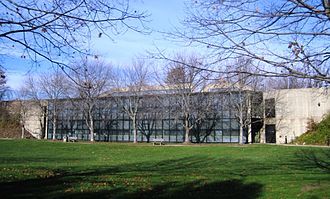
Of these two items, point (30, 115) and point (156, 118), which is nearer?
point (156, 118)

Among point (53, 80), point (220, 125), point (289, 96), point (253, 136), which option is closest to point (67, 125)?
point (53, 80)

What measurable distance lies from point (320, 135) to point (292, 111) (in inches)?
284

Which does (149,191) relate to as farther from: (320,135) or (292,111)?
(292,111)

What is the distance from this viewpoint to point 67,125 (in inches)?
2219

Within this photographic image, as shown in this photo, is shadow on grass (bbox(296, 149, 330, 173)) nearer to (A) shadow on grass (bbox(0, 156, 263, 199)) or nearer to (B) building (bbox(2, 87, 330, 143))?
(A) shadow on grass (bbox(0, 156, 263, 199))

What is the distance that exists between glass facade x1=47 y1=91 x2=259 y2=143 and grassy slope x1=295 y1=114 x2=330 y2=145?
695cm

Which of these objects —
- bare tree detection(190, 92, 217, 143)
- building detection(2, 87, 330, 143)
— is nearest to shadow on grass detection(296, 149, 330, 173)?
building detection(2, 87, 330, 143)

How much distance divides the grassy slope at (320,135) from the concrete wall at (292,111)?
3.36 meters

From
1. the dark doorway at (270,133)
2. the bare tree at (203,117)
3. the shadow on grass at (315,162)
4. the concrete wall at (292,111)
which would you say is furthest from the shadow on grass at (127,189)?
the dark doorway at (270,133)

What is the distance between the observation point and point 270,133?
154 ft

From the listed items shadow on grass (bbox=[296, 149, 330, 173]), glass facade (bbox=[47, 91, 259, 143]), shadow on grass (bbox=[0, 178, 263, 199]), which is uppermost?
glass facade (bbox=[47, 91, 259, 143])

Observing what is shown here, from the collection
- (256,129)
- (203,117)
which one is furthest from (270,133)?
(203,117)

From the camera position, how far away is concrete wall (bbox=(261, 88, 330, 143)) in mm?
43781

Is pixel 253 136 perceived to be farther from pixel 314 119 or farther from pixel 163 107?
pixel 163 107
